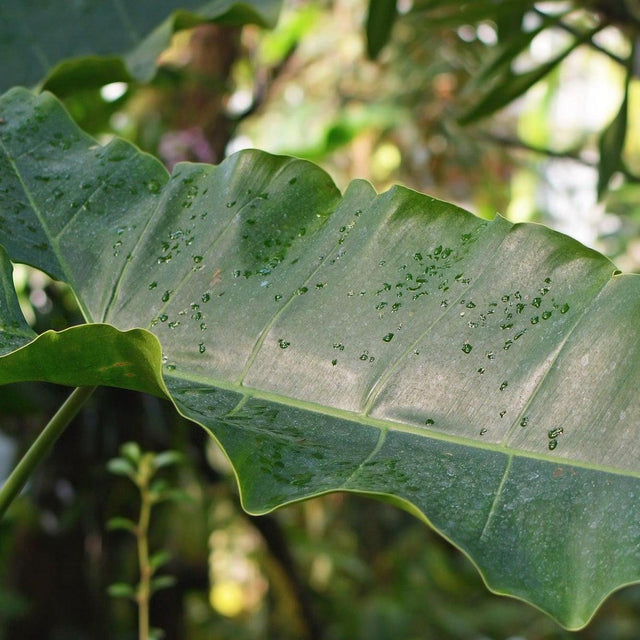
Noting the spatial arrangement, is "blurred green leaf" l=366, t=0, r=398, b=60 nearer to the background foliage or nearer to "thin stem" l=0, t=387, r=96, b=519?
the background foliage

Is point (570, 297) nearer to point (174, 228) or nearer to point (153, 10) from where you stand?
point (174, 228)

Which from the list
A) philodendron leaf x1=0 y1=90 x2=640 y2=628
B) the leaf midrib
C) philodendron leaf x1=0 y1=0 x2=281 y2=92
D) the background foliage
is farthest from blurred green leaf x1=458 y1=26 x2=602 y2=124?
the leaf midrib

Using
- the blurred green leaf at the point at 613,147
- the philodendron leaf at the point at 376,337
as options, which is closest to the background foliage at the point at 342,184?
the blurred green leaf at the point at 613,147

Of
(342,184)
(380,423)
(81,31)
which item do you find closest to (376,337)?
(380,423)

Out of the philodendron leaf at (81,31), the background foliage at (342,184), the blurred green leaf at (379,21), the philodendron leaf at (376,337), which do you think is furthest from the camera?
the background foliage at (342,184)

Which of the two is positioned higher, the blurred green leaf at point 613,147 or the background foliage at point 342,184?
the blurred green leaf at point 613,147

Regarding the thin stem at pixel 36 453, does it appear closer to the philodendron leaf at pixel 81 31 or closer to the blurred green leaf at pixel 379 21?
the philodendron leaf at pixel 81 31
